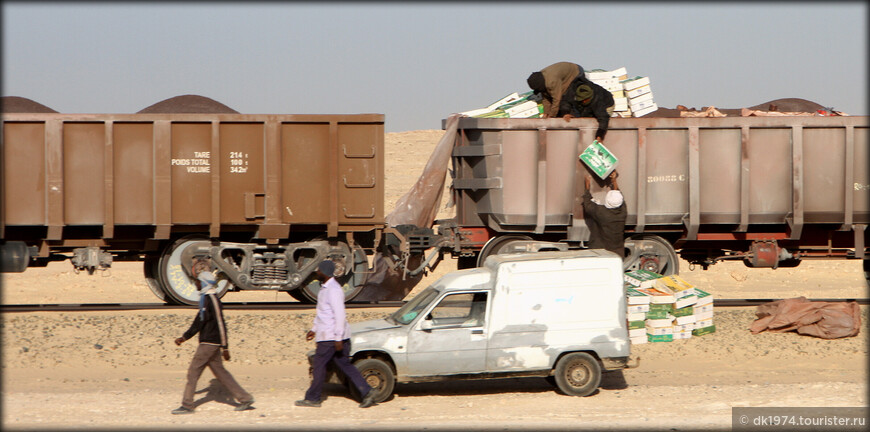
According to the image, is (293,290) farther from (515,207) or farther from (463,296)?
(463,296)

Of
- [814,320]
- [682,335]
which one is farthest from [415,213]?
[814,320]

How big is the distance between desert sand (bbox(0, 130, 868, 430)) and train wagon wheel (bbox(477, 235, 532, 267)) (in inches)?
77.9

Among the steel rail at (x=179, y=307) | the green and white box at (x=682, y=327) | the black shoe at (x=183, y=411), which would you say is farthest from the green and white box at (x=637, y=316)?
the black shoe at (x=183, y=411)

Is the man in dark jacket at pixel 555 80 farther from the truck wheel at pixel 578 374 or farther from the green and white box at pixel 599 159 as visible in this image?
the truck wheel at pixel 578 374

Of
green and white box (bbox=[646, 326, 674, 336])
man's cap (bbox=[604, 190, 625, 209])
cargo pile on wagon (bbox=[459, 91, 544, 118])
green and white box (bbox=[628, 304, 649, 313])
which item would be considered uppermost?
cargo pile on wagon (bbox=[459, 91, 544, 118])

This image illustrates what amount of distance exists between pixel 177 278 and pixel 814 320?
981 centimetres

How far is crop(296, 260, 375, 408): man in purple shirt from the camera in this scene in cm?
909

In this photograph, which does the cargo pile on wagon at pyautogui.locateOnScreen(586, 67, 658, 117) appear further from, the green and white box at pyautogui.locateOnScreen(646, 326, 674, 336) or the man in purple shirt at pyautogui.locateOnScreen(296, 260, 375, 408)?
the man in purple shirt at pyautogui.locateOnScreen(296, 260, 375, 408)

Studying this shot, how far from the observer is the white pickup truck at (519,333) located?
952 centimetres

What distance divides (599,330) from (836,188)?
6.97 meters

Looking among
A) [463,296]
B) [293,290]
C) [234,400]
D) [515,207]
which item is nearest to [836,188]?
[515,207]

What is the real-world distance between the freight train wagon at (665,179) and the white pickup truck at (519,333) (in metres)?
4.46

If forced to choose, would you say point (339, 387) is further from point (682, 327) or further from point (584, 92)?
point (584, 92)

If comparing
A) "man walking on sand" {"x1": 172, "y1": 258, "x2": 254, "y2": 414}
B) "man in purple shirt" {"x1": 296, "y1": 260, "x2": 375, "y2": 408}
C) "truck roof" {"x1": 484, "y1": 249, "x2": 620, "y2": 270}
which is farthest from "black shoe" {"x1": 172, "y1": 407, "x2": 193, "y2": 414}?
"truck roof" {"x1": 484, "y1": 249, "x2": 620, "y2": 270}
